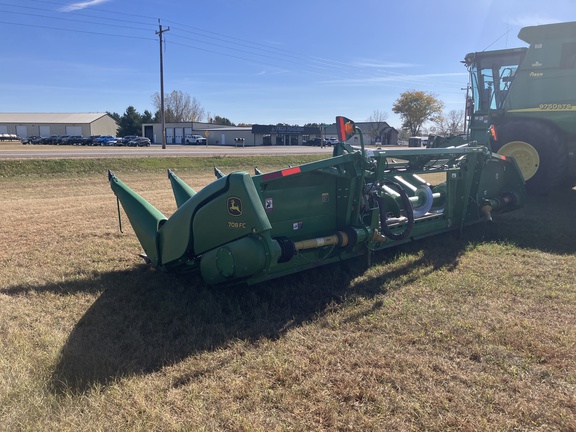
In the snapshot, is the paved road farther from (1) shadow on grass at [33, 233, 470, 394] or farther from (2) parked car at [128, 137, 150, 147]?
(1) shadow on grass at [33, 233, 470, 394]

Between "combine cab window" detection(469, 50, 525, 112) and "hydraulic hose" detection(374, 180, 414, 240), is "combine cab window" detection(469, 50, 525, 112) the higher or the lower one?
the higher one

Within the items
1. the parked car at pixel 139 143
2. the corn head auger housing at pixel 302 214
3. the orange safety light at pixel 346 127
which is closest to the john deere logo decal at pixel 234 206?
the corn head auger housing at pixel 302 214

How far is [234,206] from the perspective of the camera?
345cm

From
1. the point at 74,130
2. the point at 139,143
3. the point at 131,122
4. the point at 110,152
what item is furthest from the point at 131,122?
the point at 110,152

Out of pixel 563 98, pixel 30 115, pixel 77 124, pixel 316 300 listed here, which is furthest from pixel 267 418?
pixel 30 115

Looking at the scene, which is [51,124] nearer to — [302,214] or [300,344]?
[302,214]

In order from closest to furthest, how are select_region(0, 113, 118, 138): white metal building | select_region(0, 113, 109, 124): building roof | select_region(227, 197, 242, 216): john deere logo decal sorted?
select_region(227, 197, 242, 216): john deere logo decal → select_region(0, 113, 118, 138): white metal building → select_region(0, 113, 109, 124): building roof

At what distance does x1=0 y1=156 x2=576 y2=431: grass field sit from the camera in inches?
92.4

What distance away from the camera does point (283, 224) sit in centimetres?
414

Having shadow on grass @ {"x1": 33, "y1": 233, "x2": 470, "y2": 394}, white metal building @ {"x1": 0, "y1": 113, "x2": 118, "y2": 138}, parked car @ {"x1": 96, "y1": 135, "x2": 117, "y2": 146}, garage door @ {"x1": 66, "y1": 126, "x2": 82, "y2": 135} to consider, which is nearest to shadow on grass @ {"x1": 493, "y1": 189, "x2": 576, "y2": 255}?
shadow on grass @ {"x1": 33, "y1": 233, "x2": 470, "y2": 394}

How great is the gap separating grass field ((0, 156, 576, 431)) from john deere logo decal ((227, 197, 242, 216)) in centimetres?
81

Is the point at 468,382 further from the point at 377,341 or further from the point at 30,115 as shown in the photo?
the point at 30,115

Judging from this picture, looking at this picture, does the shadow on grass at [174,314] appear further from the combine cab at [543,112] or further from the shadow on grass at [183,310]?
the combine cab at [543,112]

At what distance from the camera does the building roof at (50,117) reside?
79125mm
